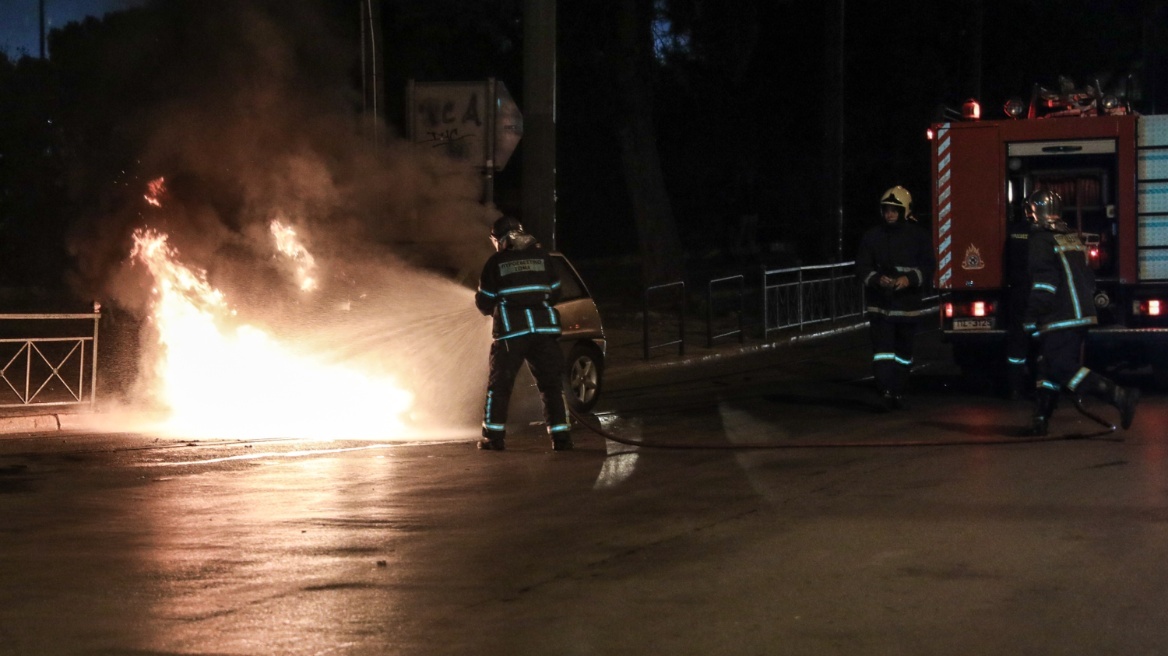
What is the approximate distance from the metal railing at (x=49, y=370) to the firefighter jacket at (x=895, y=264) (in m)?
6.84

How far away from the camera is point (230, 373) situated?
13281mm

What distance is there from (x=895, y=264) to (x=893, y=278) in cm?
20

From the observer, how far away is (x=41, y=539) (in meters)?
7.52

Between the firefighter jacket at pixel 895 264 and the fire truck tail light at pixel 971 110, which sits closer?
the firefighter jacket at pixel 895 264

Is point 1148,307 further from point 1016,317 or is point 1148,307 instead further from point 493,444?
point 493,444

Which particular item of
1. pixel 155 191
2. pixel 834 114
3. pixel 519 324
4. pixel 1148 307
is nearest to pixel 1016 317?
pixel 1148 307

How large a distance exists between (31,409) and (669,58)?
18.8 meters

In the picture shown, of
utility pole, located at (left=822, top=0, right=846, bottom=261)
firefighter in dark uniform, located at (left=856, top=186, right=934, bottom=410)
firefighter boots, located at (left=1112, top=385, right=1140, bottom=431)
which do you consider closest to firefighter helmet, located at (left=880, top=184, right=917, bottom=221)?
firefighter in dark uniform, located at (left=856, top=186, right=934, bottom=410)

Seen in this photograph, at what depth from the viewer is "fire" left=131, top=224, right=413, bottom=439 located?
12.8m

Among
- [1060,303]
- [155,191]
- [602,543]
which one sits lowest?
[602,543]

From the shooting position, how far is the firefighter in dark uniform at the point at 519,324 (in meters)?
10.5

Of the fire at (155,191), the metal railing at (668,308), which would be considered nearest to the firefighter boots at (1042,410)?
the metal railing at (668,308)

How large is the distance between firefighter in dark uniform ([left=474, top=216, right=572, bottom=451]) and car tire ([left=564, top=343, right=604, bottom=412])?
218cm

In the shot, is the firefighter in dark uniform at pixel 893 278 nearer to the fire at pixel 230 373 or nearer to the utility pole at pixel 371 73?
the fire at pixel 230 373
